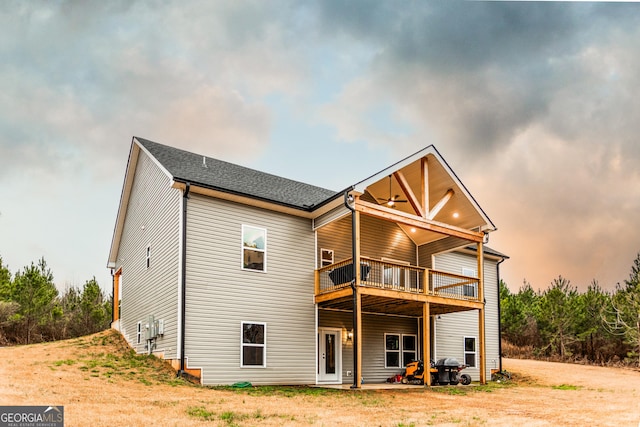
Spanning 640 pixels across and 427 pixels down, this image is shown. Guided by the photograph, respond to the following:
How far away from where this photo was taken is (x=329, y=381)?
16766 mm

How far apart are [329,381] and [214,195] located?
21.9 feet

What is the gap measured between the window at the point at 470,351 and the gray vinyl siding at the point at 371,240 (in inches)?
149

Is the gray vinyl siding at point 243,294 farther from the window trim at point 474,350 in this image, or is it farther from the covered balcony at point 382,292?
the window trim at point 474,350

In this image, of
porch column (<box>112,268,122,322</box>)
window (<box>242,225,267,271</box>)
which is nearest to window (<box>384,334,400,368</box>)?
window (<box>242,225,267,271</box>)

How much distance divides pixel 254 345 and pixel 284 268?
2308 millimetres

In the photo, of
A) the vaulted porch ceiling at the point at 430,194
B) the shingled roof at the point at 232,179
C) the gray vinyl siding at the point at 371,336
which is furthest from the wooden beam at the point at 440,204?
the gray vinyl siding at the point at 371,336

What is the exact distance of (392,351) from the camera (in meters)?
18.7

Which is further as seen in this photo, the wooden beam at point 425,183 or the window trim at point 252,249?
the wooden beam at point 425,183

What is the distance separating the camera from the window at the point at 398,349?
60.8ft

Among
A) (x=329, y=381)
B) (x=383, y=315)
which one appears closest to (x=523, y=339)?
(x=383, y=315)

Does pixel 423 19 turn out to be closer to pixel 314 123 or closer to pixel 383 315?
pixel 314 123

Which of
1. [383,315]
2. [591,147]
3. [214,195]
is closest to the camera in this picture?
[214,195]

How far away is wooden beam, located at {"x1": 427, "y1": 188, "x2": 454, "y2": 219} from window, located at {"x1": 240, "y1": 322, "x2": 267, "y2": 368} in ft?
19.7

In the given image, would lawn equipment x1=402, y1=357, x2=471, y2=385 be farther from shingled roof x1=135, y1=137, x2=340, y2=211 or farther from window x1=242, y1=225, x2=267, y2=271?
shingled roof x1=135, y1=137, x2=340, y2=211
